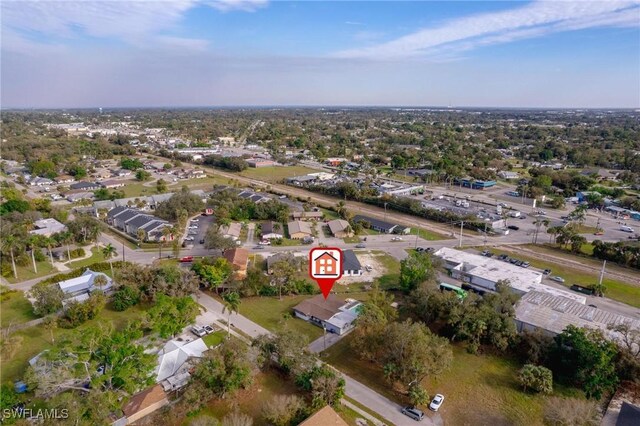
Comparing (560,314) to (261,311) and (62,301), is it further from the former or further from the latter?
(62,301)

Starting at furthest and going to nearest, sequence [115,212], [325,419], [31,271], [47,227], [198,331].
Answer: [115,212]
[47,227]
[31,271]
[198,331]
[325,419]

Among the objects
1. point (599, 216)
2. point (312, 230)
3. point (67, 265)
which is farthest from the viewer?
point (599, 216)

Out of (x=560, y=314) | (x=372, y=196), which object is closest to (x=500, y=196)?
(x=372, y=196)

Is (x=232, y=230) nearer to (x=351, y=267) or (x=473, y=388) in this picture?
(x=351, y=267)

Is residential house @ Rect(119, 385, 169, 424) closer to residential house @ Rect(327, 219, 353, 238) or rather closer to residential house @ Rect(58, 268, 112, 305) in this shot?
residential house @ Rect(58, 268, 112, 305)

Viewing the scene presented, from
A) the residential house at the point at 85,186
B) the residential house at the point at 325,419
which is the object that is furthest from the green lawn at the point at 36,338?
the residential house at the point at 85,186

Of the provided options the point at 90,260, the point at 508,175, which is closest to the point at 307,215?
the point at 90,260

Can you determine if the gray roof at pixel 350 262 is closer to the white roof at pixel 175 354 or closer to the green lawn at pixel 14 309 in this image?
the white roof at pixel 175 354
